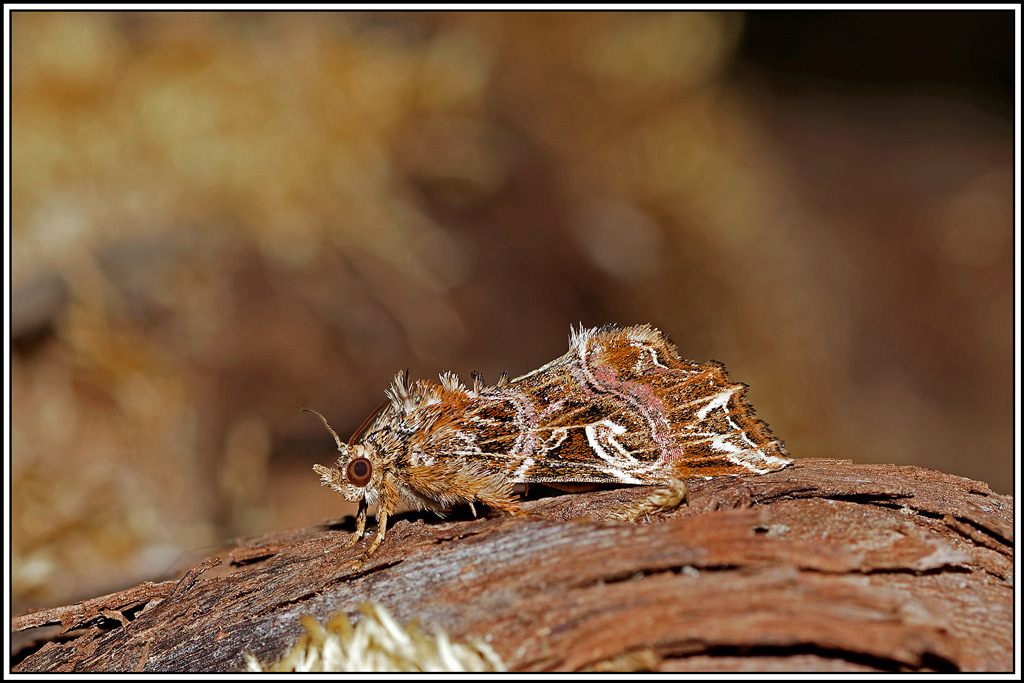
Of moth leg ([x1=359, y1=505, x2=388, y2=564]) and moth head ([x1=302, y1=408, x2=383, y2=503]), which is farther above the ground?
moth head ([x1=302, y1=408, x2=383, y2=503])

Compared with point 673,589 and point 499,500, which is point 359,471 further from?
point 673,589

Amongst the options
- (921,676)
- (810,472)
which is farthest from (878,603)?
(810,472)

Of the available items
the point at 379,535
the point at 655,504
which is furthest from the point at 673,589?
the point at 379,535

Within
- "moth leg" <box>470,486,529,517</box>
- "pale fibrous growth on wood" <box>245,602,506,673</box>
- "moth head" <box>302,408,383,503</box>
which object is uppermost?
"moth head" <box>302,408,383,503</box>

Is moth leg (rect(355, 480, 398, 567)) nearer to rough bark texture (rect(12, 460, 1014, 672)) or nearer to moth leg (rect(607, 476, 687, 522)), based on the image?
rough bark texture (rect(12, 460, 1014, 672))

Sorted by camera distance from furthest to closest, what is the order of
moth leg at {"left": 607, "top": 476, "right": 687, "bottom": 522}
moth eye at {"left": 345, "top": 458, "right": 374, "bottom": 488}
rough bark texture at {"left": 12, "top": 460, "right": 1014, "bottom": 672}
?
moth eye at {"left": 345, "top": 458, "right": 374, "bottom": 488}, moth leg at {"left": 607, "top": 476, "right": 687, "bottom": 522}, rough bark texture at {"left": 12, "top": 460, "right": 1014, "bottom": 672}

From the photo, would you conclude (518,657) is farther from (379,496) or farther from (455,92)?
(455,92)

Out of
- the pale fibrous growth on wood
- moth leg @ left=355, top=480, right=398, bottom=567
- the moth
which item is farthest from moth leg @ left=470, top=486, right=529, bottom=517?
the pale fibrous growth on wood
